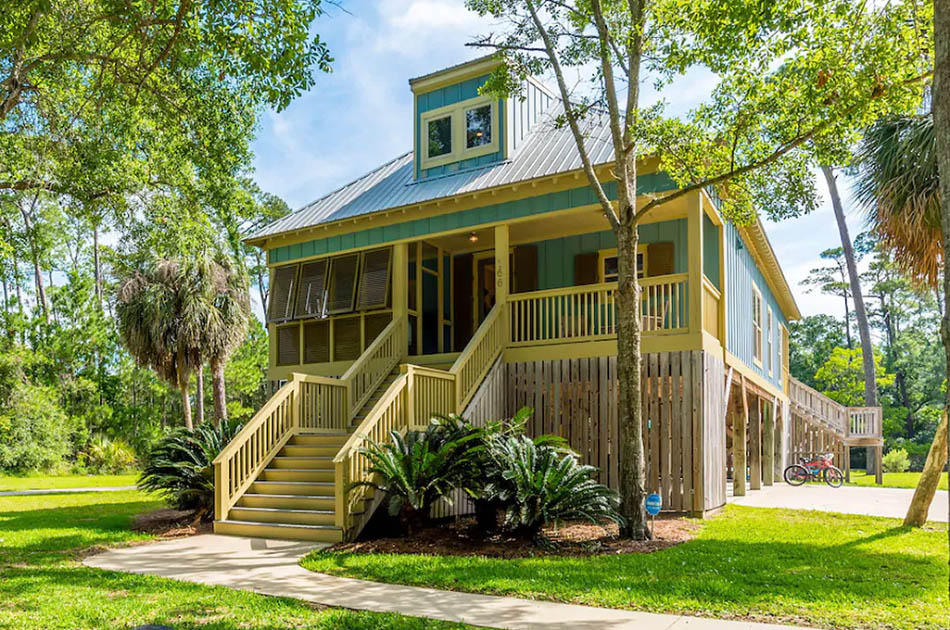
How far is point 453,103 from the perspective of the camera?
15297 mm

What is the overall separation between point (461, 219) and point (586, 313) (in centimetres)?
299

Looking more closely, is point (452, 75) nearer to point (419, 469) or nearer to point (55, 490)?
point (419, 469)

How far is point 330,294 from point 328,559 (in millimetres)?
8133

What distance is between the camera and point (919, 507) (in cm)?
980

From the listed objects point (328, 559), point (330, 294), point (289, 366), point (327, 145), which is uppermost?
point (327, 145)

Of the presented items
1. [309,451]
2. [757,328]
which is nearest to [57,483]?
[309,451]

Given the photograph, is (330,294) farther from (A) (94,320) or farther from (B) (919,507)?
(A) (94,320)

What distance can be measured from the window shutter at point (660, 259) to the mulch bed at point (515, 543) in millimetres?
5116

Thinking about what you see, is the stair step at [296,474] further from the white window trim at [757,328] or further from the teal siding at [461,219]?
the white window trim at [757,328]

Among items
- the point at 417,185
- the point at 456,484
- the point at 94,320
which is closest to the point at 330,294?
the point at 417,185

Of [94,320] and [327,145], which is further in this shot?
[327,145]

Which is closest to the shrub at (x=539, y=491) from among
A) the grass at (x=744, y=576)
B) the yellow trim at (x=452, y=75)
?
the grass at (x=744, y=576)

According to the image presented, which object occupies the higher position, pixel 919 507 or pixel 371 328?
pixel 371 328

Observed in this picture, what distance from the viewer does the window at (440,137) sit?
1536 centimetres
